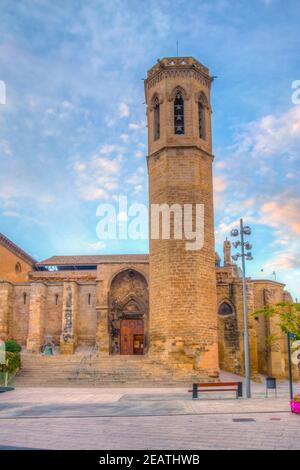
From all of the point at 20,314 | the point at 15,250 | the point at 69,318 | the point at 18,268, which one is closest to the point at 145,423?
the point at 69,318

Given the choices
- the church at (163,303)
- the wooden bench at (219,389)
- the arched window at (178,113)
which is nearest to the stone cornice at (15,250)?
the church at (163,303)

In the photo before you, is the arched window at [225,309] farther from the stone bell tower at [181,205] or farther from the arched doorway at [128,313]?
the arched doorway at [128,313]

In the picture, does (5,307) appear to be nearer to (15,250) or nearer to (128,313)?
(15,250)

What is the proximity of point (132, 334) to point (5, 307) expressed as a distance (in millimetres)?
8663

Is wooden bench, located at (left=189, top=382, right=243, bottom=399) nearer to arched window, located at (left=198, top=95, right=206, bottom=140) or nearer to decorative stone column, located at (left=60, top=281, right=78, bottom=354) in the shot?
decorative stone column, located at (left=60, top=281, right=78, bottom=354)

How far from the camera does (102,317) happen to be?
31.4 m

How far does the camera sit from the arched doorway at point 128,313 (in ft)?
105

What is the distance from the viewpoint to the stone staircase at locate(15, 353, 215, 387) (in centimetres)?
2314

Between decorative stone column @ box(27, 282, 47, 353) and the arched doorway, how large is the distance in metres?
4.57

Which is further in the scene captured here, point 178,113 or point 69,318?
point 69,318

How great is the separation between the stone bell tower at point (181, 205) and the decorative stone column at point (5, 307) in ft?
34.7

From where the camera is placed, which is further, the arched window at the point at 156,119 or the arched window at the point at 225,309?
the arched window at the point at 225,309

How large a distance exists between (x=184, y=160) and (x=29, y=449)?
2229cm

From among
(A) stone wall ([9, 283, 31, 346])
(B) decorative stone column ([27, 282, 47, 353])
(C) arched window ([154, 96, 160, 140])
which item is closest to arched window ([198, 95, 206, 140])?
(C) arched window ([154, 96, 160, 140])
